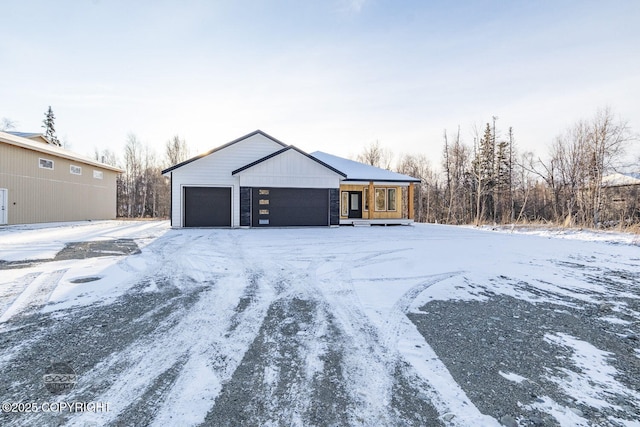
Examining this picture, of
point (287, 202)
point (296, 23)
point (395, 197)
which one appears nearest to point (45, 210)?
point (287, 202)

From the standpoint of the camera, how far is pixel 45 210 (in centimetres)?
1664

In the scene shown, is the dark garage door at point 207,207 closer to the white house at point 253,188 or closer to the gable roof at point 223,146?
the white house at point 253,188

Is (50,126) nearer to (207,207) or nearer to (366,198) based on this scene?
(207,207)

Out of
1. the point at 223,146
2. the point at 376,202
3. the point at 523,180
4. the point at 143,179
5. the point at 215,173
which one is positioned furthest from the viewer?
the point at 143,179

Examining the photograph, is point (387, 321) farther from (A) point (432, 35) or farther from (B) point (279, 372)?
(A) point (432, 35)

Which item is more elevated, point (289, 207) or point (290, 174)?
point (290, 174)

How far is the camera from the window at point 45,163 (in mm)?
16281

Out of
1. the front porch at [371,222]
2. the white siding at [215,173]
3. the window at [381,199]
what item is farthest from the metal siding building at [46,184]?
the window at [381,199]

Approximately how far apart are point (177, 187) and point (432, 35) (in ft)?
44.7

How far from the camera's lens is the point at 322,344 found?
8.96ft

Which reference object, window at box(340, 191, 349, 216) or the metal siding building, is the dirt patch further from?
window at box(340, 191, 349, 216)

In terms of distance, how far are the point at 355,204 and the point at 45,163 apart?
18.7m

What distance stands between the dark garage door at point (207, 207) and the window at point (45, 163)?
9287mm

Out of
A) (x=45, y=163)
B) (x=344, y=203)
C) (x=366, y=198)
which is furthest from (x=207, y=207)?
(x=45, y=163)
